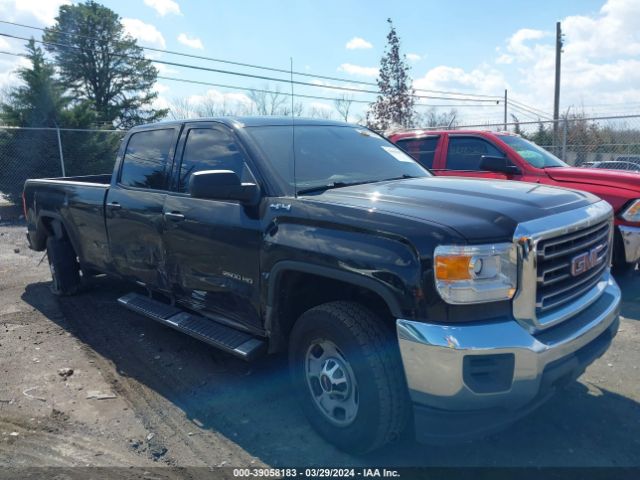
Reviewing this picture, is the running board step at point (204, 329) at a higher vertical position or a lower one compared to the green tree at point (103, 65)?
lower

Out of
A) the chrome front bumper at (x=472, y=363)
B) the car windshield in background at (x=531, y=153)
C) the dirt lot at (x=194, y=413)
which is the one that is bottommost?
the dirt lot at (x=194, y=413)

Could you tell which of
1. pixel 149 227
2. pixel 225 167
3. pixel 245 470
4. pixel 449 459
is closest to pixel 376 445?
pixel 449 459

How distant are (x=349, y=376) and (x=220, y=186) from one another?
1403 mm

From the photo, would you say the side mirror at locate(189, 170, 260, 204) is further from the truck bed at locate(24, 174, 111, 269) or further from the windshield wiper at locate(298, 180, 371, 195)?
the truck bed at locate(24, 174, 111, 269)

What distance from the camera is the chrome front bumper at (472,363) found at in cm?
244

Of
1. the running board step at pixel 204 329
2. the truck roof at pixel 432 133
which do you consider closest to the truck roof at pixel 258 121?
the running board step at pixel 204 329

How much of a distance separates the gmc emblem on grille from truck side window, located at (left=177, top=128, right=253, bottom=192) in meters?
2.12

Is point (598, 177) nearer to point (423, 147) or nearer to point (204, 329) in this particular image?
point (423, 147)

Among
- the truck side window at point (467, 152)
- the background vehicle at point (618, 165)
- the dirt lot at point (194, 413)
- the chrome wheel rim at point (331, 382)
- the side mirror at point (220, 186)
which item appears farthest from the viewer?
the background vehicle at point (618, 165)

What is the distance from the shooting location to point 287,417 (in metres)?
3.53

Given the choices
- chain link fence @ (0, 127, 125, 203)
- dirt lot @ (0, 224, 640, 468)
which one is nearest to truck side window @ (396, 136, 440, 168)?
dirt lot @ (0, 224, 640, 468)

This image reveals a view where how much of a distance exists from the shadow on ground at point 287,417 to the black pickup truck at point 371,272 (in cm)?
29

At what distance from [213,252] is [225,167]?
2.12 ft

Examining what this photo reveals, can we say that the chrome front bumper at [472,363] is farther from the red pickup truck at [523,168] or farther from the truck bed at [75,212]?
the red pickup truck at [523,168]
